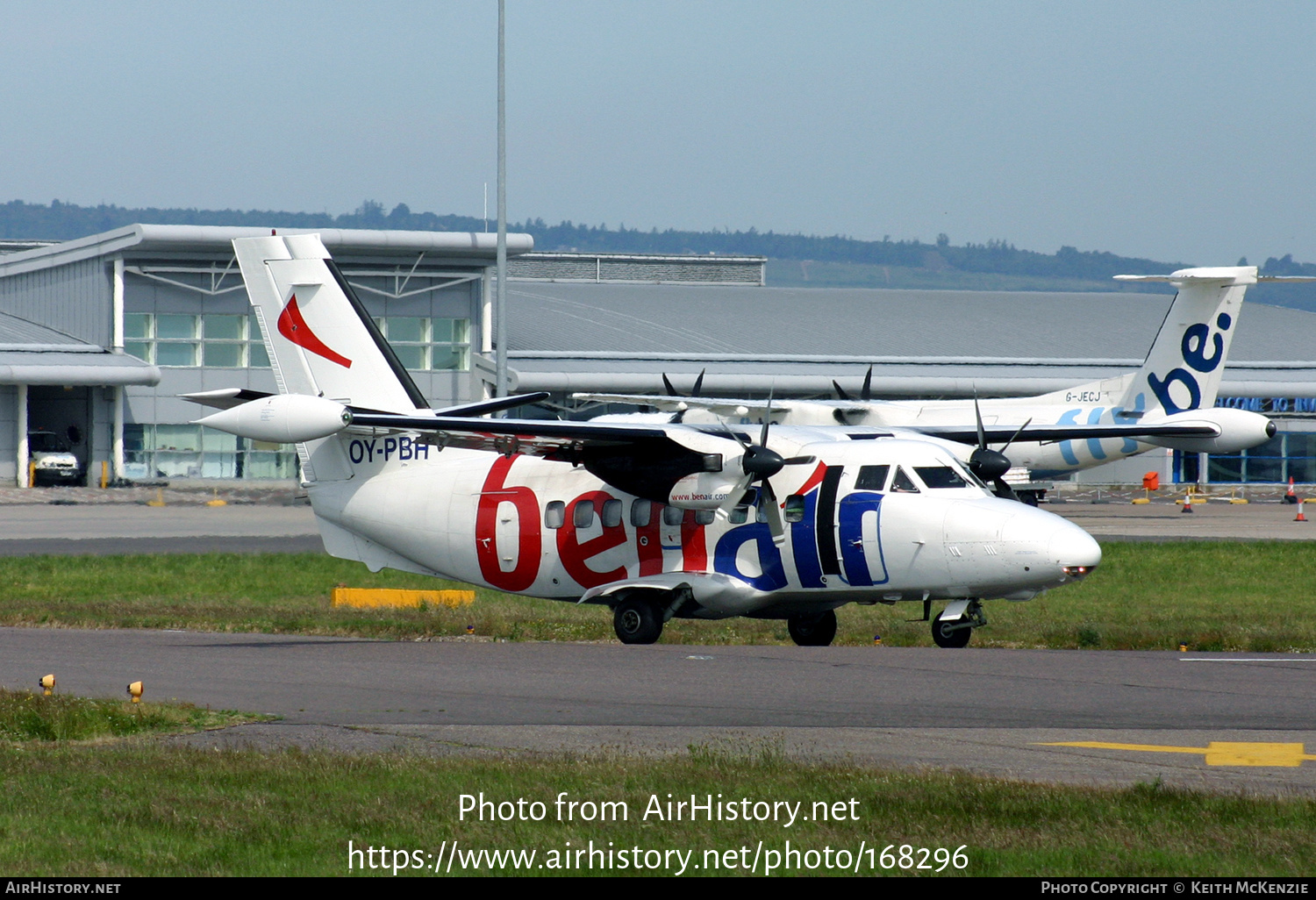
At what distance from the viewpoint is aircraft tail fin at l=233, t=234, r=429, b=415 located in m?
22.5

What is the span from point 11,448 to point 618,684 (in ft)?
184

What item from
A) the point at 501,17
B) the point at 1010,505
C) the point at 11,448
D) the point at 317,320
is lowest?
the point at 11,448

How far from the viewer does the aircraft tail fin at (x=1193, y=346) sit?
4466cm

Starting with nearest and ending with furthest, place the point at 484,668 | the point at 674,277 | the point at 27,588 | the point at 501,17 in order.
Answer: the point at 484,668
the point at 27,588
the point at 501,17
the point at 674,277

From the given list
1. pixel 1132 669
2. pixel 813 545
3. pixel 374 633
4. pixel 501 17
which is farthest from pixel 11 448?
pixel 1132 669

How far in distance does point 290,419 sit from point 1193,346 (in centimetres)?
3243

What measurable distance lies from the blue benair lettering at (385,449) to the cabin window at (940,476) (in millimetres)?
7312

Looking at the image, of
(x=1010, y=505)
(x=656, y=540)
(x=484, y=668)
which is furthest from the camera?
(x=656, y=540)

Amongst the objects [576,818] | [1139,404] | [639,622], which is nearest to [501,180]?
[1139,404]

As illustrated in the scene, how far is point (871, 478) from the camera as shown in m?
19.4

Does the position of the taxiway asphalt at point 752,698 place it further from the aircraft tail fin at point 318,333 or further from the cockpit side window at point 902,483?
the aircraft tail fin at point 318,333

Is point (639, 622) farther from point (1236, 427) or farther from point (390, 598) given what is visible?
point (1236, 427)

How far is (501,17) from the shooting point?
3850 centimetres

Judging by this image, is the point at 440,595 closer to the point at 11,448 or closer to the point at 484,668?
the point at 484,668
